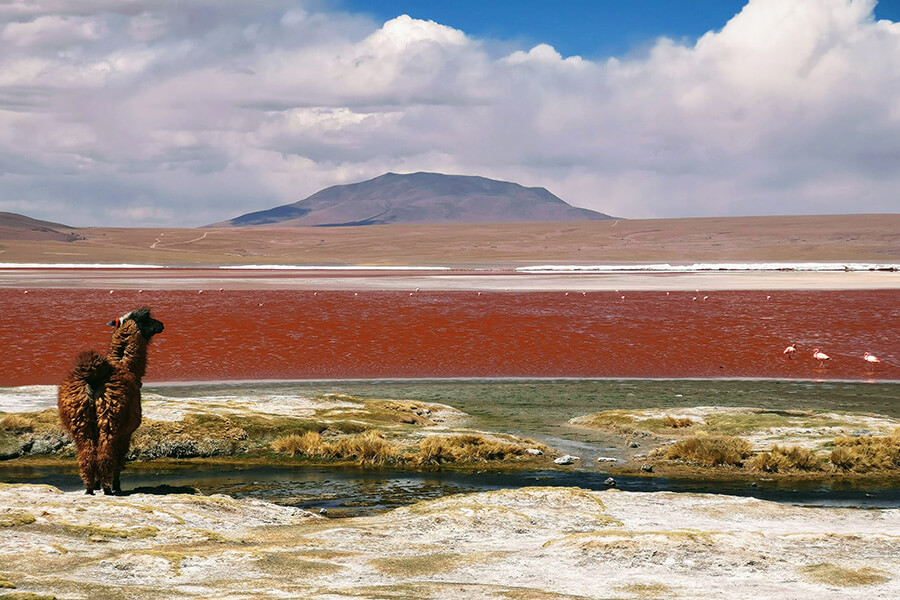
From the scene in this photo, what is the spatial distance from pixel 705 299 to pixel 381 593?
47678 millimetres

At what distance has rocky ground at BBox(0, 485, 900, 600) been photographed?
790 cm

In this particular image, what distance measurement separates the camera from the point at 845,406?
78.8 ft

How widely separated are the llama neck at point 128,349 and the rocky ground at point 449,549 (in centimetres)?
186

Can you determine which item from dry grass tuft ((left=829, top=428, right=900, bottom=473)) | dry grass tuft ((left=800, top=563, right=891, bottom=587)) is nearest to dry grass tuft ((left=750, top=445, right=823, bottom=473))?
dry grass tuft ((left=829, top=428, right=900, bottom=473))

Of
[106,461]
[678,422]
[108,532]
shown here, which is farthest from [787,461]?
[108,532]

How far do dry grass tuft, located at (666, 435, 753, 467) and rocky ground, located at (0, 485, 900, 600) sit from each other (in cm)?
386

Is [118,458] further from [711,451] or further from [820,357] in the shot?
[820,357]

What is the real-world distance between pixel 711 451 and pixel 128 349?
10.1 m

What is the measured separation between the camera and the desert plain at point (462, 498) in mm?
8273

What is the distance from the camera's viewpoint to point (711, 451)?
54.2 feet

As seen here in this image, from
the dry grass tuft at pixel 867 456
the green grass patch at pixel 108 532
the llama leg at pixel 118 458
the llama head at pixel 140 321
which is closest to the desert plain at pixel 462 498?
the green grass patch at pixel 108 532

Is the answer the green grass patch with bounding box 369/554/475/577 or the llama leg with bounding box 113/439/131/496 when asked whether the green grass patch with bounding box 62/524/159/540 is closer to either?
the llama leg with bounding box 113/439/131/496

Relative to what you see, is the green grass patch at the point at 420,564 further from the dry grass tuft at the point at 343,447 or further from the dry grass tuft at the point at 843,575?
the dry grass tuft at the point at 343,447

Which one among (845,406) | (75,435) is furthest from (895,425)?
(75,435)
